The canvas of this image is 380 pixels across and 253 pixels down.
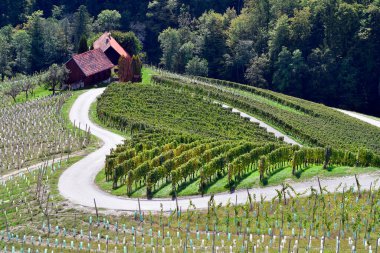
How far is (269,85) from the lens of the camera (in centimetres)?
13412

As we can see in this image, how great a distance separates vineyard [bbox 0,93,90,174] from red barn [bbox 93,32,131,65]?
96.7ft

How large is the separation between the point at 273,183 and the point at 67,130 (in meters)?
32.3

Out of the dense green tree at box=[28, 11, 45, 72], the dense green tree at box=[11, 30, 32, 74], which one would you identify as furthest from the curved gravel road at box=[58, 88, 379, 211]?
the dense green tree at box=[28, 11, 45, 72]

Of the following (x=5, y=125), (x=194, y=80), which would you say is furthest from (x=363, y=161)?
(x=194, y=80)

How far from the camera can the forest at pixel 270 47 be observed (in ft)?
420

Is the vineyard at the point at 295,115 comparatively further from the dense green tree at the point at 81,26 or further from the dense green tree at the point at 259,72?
the dense green tree at the point at 81,26

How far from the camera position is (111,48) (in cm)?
11869

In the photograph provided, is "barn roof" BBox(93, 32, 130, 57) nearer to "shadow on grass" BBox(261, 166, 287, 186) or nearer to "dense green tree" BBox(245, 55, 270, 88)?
"dense green tree" BBox(245, 55, 270, 88)

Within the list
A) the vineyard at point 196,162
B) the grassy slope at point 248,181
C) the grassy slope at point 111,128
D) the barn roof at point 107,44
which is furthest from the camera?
the barn roof at point 107,44

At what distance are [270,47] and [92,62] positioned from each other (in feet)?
139

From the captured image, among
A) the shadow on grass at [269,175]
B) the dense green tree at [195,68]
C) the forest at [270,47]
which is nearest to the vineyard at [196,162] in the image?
the shadow on grass at [269,175]

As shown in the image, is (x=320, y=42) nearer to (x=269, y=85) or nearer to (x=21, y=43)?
(x=269, y=85)

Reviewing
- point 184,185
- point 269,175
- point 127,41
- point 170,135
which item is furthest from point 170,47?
point 269,175

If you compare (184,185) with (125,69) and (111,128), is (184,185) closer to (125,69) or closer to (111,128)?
(111,128)
